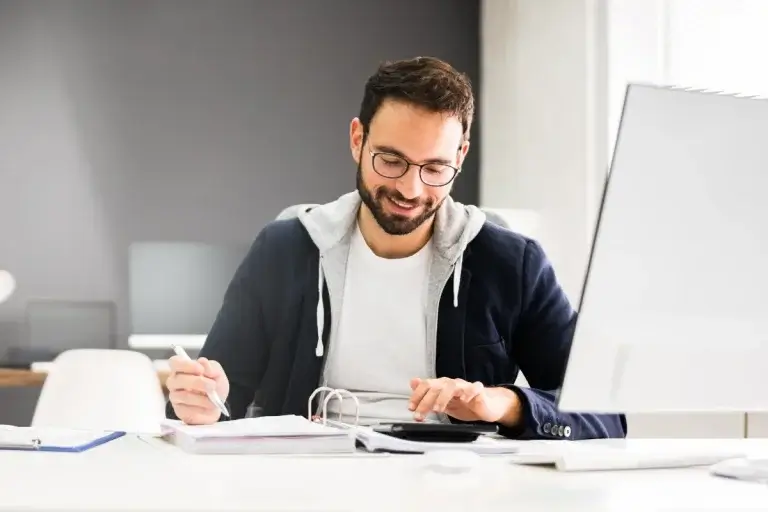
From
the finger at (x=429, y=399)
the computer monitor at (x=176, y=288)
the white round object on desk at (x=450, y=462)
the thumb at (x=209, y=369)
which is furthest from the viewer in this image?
the computer monitor at (x=176, y=288)

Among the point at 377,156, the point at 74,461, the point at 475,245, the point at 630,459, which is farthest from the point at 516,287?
the point at 74,461

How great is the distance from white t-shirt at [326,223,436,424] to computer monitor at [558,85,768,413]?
77 centimetres

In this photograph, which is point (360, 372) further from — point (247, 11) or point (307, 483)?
point (247, 11)

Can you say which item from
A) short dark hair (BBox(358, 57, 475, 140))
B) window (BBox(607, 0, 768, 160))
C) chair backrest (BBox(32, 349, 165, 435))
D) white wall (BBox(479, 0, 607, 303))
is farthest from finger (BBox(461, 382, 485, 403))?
white wall (BBox(479, 0, 607, 303))

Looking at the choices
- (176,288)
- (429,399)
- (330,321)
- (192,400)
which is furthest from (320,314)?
(176,288)

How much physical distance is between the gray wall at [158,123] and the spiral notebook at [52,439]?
269 cm

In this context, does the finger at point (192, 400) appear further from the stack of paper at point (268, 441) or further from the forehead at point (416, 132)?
the forehead at point (416, 132)

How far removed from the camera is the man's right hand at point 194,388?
4.06ft

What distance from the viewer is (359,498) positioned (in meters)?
0.70

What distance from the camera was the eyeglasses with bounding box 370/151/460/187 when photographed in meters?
1.73

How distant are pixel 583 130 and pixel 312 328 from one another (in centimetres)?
161

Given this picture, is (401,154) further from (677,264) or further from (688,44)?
(688,44)

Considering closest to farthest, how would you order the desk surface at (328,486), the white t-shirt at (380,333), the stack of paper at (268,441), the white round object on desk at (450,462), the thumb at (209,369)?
1. the desk surface at (328,486)
2. the white round object on desk at (450,462)
3. the stack of paper at (268,441)
4. the thumb at (209,369)
5. the white t-shirt at (380,333)

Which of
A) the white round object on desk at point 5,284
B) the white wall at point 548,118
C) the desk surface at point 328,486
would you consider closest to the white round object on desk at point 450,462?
the desk surface at point 328,486
